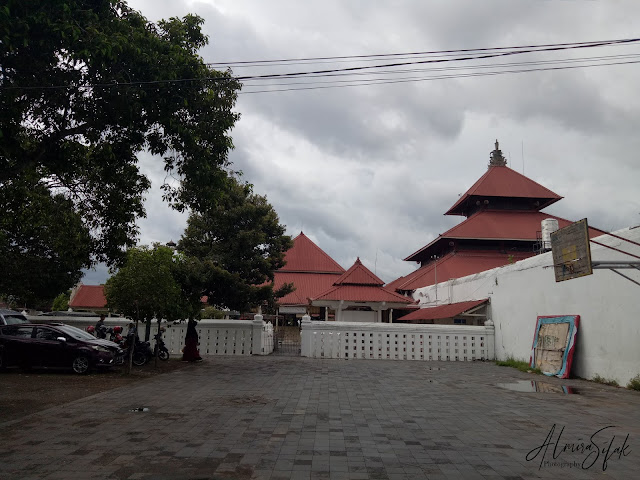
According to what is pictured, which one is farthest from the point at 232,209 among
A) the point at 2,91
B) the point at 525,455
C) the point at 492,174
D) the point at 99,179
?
the point at 492,174

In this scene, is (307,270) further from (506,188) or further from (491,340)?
(491,340)

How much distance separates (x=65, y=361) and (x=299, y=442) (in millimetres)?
9219

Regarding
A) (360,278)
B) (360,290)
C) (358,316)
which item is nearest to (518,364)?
(360,290)

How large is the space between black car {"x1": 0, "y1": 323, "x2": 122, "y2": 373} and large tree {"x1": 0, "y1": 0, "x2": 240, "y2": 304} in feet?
8.78

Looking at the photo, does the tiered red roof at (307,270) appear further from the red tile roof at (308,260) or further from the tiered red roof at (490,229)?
the tiered red roof at (490,229)

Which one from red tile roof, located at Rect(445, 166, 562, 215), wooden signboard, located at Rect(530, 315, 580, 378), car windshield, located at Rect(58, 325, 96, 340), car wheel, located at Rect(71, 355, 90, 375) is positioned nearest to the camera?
wooden signboard, located at Rect(530, 315, 580, 378)

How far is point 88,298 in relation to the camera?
44156 millimetres

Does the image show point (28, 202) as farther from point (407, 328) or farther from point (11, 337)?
point (407, 328)

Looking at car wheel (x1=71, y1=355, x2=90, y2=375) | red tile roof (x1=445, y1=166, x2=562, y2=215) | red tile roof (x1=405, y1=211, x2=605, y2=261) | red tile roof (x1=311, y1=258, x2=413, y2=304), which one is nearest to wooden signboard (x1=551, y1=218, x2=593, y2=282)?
red tile roof (x1=311, y1=258, x2=413, y2=304)

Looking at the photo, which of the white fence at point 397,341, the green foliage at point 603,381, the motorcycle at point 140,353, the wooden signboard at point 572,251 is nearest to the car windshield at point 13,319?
the motorcycle at point 140,353

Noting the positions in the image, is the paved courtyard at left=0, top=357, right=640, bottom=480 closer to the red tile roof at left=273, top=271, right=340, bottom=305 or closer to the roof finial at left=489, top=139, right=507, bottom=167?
the red tile roof at left=273, top=271, right=340, bottom=305

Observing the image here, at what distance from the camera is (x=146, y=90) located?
28.7ft

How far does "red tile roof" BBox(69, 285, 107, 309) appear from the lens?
43.0m

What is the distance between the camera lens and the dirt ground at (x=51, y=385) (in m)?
7.84
